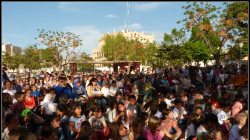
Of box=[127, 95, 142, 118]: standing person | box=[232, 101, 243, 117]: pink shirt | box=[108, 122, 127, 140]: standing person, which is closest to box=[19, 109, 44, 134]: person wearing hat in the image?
box=[108, 122, 127, 140]: standing person

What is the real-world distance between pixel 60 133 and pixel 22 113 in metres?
0.94

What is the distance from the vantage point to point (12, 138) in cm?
380

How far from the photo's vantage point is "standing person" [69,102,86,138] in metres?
5.27

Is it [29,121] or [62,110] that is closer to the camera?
[29,121]

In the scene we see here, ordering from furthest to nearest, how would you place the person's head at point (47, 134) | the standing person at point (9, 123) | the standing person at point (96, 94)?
the standing person at point (96, 94) < the standing person at point (9, 123) < the person's head at point (47, 134)

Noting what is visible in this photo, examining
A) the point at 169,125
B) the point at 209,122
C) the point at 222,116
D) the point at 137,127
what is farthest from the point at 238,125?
the point at 137,127

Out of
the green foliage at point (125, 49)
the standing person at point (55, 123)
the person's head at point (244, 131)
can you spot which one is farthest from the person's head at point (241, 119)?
the green foliage at point (125, 49)

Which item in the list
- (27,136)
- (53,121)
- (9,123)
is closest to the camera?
(27,136)

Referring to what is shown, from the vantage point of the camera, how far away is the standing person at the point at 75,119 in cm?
527

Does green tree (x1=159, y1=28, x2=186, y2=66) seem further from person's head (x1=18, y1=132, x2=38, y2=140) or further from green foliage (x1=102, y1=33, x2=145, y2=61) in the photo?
person's head (x1=18, y1=132, x2=38, y2=140)

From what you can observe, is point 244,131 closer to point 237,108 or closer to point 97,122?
point 237,108

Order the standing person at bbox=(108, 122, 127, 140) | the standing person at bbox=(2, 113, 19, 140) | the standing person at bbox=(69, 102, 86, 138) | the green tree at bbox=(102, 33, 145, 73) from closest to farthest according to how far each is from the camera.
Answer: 1. the standing person at bbox=(2, 113, 19, 140)
2. the standing person at bbox=(108, 122, 127, 140)
3. the standing person at bbox=(69, 102, 86, 138)
4. the green tree at bbox=(102, 33, 145, 73)

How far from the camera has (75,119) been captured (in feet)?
17.6

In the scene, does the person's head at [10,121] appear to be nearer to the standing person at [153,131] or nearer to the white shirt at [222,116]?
the standing person at [153,131]
